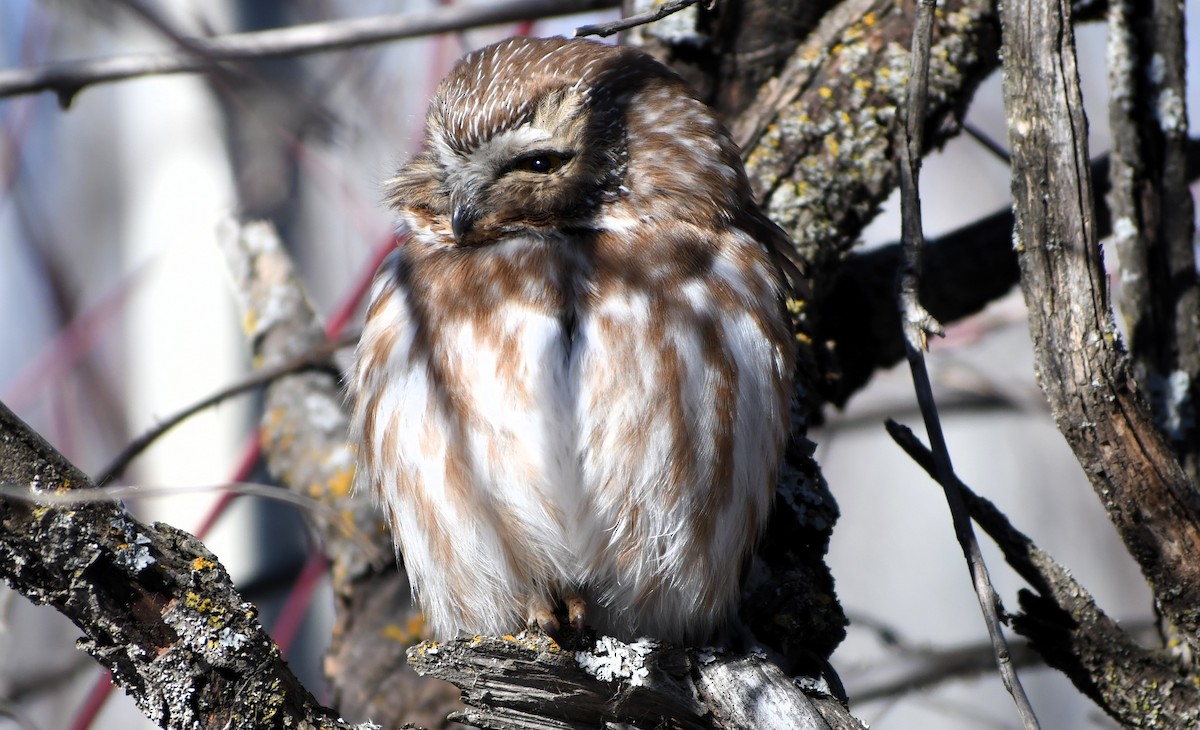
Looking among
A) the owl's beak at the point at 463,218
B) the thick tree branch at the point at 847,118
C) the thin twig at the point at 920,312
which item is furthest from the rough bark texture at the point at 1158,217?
the owl's beak at the point at 463,218

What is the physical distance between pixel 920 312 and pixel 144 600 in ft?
5.23

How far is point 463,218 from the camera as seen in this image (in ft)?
8.41

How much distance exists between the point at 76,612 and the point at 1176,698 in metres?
2.28

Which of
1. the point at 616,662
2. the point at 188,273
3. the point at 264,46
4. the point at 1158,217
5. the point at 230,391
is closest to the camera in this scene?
the point at 616,662

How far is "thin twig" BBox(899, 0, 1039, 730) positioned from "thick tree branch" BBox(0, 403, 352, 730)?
131 cm

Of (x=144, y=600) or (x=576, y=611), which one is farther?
(x=576, y=611)

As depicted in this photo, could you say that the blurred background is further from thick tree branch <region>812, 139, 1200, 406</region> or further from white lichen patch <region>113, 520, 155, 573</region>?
white lichen patch <region>113, 520, 155, 573</region>

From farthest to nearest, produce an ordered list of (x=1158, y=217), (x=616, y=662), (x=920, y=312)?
(x=1158, y=217) → (x=920, y=312) → (x=616, y=662)

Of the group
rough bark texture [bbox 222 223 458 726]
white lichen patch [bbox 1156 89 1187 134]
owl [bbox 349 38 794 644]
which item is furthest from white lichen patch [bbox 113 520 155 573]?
white lichen patch [bbox 1156 89 1187 134]

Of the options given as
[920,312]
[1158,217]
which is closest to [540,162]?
[920,312]

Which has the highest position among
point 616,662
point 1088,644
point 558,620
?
point 616,662

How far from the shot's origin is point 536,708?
217 cm

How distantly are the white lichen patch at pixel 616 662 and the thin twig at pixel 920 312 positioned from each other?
0.68 m

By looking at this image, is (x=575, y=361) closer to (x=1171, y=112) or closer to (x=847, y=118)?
(x=847, y=118)
